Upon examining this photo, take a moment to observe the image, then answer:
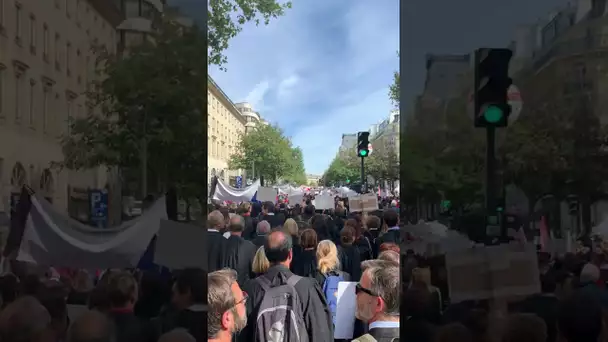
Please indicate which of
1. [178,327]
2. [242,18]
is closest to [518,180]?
[178,327]

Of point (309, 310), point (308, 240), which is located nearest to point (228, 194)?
point (308, 240)

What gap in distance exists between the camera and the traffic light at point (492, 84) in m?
2.06

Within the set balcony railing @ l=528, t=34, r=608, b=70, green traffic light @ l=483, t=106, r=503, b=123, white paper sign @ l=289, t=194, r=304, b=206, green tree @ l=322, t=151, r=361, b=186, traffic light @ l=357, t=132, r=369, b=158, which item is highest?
green tree @ l=322, t=151, r=361, b=186

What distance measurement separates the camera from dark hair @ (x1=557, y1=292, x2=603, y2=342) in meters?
2.17

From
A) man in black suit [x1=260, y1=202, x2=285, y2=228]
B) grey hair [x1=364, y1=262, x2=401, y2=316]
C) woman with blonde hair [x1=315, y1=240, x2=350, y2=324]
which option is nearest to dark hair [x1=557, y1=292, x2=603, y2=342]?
grey hair [x1=364, y1=262, x2=401, y2=316]

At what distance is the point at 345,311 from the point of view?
14.1ft

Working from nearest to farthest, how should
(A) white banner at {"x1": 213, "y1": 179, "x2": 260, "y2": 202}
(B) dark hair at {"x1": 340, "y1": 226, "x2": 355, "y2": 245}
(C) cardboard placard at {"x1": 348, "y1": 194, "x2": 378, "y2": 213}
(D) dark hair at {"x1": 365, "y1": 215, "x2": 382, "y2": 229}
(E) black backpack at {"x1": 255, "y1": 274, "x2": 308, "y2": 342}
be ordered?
(E) black backpack at {"x1": 255, "y1": 274, "x2": 308, "y2": 342} < (B) dark hair at {"x1": 340, "y1": 226, "x2": 355, "y2": 245} < (D) dark hair at {"x1": 365, "y1": 215, "x2": 382, "y2": 229} < (C) cardboard placard at {"x1": 348, "y1": 194, "x2": 378, "y2": 213} < (A) white banner at {"x1": 213, "y1": 179, "x2": 260, "y2": 202}

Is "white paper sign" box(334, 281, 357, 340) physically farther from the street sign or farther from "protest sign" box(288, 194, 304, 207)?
"protest sign" box(288, 194, 304, 207)

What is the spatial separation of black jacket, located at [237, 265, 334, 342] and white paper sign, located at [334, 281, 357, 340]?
218 millimetres

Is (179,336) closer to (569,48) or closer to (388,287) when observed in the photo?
(388,287)

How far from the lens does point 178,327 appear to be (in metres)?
2.17

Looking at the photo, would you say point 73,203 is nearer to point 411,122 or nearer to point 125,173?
point 125,173

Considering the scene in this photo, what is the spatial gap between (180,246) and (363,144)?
13.2 metres

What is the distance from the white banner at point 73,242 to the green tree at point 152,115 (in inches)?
8.3
